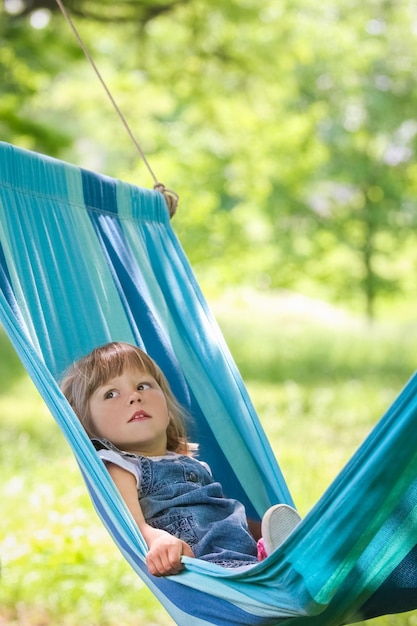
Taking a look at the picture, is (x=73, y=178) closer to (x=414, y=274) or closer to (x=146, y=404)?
(x=146, y=404)

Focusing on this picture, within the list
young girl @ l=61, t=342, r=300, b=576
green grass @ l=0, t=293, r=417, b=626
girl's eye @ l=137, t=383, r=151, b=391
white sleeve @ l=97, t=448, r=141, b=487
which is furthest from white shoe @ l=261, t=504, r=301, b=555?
green grass @ l=0, t=293, r=417, b=626

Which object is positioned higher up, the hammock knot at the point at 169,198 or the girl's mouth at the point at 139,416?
the hammock knot at the point at 169,198

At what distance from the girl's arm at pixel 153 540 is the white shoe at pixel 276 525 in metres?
0.15

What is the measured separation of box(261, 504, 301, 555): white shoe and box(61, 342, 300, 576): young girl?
0.7 inches

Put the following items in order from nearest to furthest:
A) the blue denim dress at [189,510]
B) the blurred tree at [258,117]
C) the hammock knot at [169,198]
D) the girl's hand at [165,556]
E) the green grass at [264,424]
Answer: the girl's hand at [165,556]
the blue denim dress at [189,510]
the hammock knot at [169,198]
the green grass at [264,424]
the blurred tree at [258,117]

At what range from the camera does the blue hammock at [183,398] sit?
4.85 ft

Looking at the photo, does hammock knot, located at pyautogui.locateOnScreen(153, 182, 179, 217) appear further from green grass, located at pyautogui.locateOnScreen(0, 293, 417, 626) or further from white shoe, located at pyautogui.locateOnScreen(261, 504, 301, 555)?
green grass, located at pyautogui.locateOnScreen(0, 293, 417, 626)

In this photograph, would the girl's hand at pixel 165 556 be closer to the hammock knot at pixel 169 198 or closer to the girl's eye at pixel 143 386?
the girl's eye at pixel 143 386

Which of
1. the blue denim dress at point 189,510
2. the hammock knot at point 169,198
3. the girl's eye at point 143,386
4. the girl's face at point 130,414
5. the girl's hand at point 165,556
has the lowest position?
the blue denim dress at point 189,510

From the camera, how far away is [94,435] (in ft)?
6.57

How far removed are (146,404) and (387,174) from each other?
8312mm

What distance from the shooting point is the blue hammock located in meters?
1.48

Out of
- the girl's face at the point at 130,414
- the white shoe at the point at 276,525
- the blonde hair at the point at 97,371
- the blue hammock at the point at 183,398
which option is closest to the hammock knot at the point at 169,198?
the blue hammock at the point at 183,398

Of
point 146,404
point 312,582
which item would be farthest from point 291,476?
point 312,582
